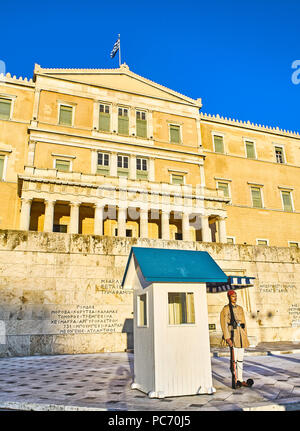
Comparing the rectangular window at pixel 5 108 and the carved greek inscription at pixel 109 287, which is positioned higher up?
the rectangular window at pixel 5 108

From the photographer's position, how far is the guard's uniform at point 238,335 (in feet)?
24.6

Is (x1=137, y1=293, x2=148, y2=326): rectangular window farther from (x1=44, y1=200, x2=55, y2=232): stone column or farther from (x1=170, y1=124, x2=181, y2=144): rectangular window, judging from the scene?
(x1=170, y1=124, x2=181, y2=144): rectangular window

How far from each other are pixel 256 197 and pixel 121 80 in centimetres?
1835

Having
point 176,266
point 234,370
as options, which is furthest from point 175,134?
point 234,370

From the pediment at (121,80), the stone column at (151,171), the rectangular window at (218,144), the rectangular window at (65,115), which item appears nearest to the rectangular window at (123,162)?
the stone column at (151,171)

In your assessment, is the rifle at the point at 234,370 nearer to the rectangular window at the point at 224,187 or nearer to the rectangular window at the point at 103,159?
the rectangular window at the point at 103,159

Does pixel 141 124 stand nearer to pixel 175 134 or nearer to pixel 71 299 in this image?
pixel 175 134

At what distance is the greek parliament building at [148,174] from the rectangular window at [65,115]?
0.09 metres

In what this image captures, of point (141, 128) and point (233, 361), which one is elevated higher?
point (141, 128)

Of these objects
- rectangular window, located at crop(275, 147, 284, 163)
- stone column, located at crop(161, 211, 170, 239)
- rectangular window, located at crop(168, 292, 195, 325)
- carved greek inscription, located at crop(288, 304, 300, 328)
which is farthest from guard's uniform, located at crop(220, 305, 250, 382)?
rectangular window, located at crop(275, 147, 284, 163)

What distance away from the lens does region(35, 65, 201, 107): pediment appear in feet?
102

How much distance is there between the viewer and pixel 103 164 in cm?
3019
